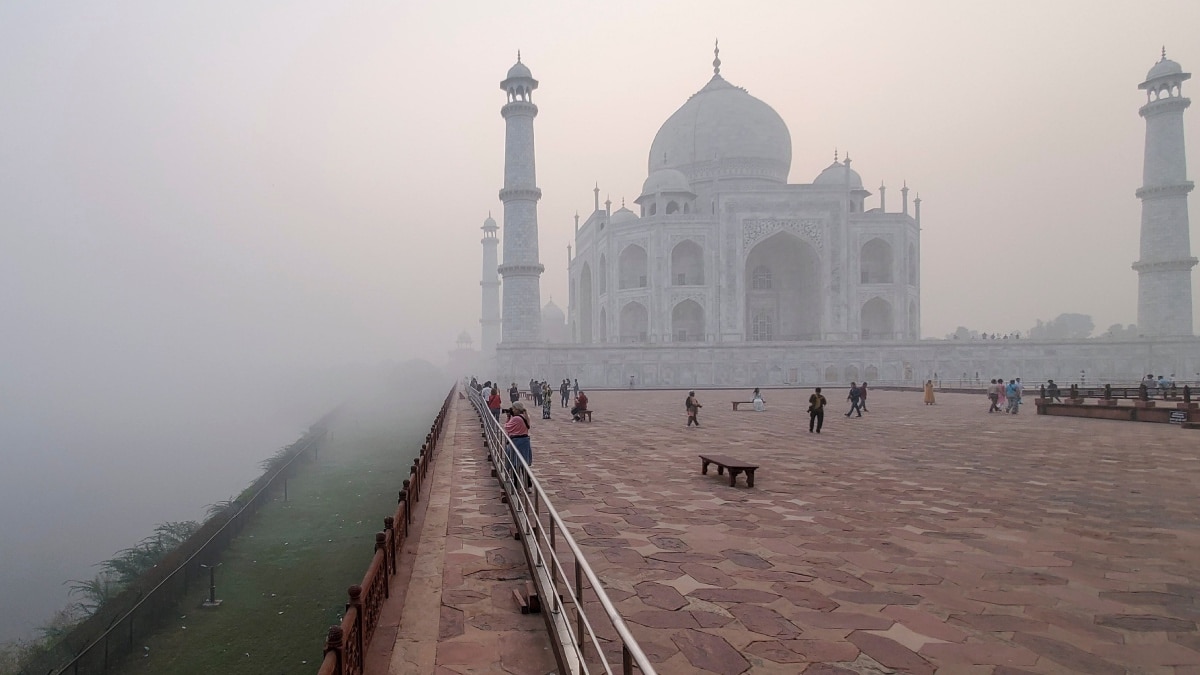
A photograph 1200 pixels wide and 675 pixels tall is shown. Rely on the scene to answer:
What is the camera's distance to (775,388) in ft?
106

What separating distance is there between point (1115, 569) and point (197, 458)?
28.4 metres

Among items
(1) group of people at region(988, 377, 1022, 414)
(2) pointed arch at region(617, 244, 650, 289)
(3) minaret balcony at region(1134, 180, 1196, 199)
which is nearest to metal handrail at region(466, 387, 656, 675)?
(1) group of people at region(988, 377, 1022, 414)

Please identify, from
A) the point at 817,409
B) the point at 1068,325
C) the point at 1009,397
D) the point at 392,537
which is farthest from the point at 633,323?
the point at 1068,325

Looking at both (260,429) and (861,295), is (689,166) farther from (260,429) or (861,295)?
(260,429)

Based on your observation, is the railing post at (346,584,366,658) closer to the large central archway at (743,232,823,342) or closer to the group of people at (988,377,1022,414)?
the group of people at (988,377,1022,414)

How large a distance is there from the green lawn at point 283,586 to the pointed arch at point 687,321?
82.6ft

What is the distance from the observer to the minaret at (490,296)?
60438mm

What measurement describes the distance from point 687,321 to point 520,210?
12.2m

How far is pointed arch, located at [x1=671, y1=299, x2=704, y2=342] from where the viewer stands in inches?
1540

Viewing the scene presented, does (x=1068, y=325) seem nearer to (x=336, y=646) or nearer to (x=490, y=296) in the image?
(x=490, y=296)

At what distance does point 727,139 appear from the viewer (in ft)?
140

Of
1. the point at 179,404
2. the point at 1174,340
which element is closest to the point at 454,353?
the point at 179,404

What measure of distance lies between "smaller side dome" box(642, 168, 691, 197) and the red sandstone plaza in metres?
32.1

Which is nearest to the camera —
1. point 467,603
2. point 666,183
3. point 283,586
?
point 467,603
